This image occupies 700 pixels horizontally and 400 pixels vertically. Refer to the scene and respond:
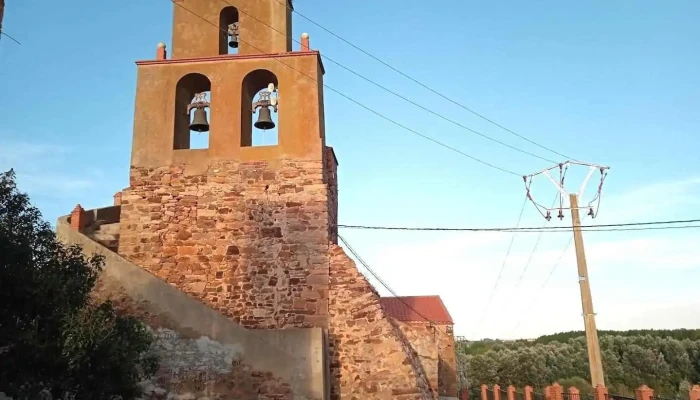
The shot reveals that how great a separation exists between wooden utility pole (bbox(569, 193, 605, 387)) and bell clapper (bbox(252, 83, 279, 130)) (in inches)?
253

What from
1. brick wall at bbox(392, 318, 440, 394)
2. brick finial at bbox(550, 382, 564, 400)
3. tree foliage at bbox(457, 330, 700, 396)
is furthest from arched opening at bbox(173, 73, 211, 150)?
tree foliage at bbox(457, 330, 700, 396)

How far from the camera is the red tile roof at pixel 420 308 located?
1018 inches

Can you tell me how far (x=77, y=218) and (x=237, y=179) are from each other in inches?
117

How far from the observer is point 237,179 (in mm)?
10195

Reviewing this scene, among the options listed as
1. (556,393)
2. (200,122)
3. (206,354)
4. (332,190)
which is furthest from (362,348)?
(556,393)

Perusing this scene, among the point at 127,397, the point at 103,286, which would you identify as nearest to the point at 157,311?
the point at 103,286

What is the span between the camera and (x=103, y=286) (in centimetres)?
858

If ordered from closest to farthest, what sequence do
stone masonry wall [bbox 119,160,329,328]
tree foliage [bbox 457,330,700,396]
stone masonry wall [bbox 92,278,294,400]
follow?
stone masonry wall [bbox 92,278,294,400] → stone masonry wall [bbox 119,160,329,328] → tree foliage [bbox 457,330,700,396]

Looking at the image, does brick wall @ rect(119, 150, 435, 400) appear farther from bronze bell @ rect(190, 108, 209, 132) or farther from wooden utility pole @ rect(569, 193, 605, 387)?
wooden utility pole @ rect(569, 193, 605, 387)

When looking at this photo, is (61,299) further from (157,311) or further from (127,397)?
(157,311)

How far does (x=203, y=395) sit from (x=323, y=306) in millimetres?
2326

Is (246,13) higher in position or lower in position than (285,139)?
A: higher

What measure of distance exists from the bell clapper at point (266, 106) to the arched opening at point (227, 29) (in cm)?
132

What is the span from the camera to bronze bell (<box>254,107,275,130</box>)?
10.5 metres
